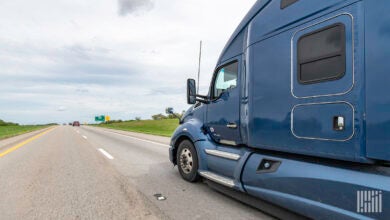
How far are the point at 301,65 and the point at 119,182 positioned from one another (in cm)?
403

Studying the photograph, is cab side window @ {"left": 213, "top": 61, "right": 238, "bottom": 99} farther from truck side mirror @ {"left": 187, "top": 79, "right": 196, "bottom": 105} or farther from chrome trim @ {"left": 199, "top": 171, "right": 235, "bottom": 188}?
chrome trim @ {"left": 199, "top": 171, "right": 235, "bottom": 188}

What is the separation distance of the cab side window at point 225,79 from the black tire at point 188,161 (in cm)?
121

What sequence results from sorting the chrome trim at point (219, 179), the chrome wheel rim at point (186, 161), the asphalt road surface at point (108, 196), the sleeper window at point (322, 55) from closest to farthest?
the sleeper window at point (322, 55) → the asphalt road surface at point (108, 196) → the chrome trim at point (219, 179) → the chrome wheel rim at point (186, 161)

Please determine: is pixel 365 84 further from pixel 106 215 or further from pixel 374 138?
pixel 106 215

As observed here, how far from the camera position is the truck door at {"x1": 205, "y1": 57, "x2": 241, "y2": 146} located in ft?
13.6

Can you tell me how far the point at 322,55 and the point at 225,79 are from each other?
1936 mm

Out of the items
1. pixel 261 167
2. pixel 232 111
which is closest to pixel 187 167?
pixel 232 111

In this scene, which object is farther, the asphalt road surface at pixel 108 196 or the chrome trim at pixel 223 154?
the chrome trim at pixel 223 154

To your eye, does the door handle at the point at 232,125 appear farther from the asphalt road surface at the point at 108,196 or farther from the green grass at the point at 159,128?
the green grass at the point at 159,128

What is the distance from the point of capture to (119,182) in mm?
5082

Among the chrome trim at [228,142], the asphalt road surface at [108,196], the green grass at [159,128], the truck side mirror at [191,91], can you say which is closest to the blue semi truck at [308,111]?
the chrome trim at [228,142]

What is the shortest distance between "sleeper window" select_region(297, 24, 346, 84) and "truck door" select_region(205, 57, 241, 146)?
4.10 ft

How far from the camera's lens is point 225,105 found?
4.38 meters

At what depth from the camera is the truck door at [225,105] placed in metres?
4.14
